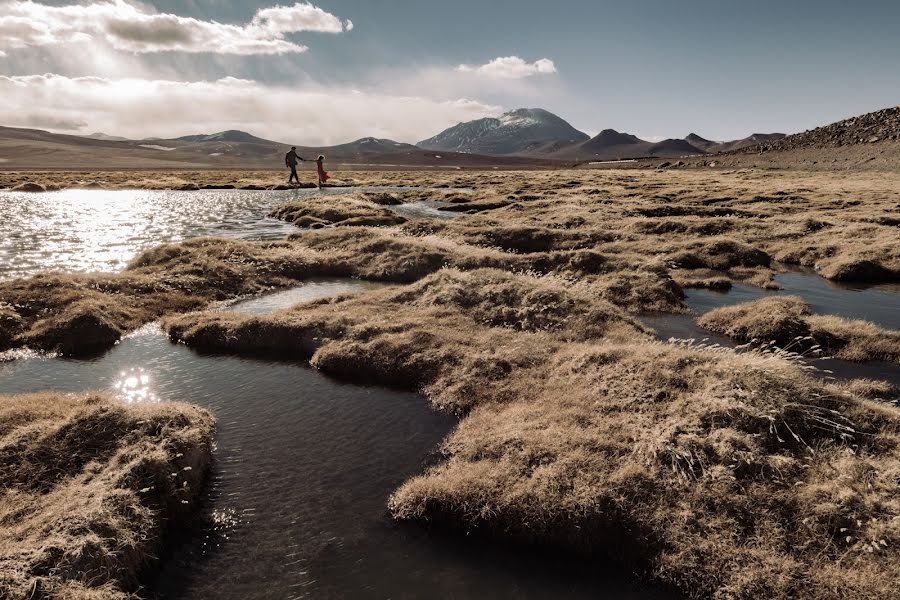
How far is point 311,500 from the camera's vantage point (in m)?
11.2

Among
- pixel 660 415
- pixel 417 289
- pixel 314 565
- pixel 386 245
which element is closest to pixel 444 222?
pixel 386 245

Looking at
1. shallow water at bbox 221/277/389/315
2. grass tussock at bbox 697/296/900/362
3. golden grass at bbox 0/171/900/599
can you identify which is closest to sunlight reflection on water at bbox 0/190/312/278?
golden grass at bbox 0/171/900/599

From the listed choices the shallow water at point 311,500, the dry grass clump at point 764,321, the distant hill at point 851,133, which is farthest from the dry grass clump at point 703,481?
the distant hill at point 851,133

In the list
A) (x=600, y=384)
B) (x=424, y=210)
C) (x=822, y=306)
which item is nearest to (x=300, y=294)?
(x=600, y=384)

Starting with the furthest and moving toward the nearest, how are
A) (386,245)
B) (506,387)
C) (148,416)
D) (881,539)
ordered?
(386,245) → (506,387) → (148,416) → (881,539)

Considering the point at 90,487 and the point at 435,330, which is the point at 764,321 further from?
the point at 90,487

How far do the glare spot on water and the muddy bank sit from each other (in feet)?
22.0

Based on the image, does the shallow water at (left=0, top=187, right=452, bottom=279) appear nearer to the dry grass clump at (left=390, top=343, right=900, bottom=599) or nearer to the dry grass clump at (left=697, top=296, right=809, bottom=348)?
the dry grass clump at (left=390, top=343, right=900, bottom=599)

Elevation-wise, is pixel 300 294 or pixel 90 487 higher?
pixel 90 487

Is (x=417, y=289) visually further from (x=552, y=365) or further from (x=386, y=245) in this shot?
(x=386, y=245)

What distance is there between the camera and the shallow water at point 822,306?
18.0 metres

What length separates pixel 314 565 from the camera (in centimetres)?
952

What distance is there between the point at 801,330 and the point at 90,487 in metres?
24.9

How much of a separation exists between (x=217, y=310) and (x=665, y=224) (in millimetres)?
37279
